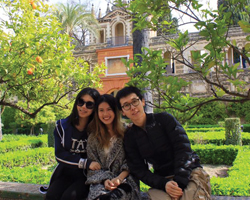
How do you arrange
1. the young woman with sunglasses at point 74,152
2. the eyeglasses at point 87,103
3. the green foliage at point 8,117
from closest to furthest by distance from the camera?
1. the young woman with sunglasses at point 74,152
2. the eyeglasses at point 87,103
3. the green foliage at point 8,117

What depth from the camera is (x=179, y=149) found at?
238 centimetres

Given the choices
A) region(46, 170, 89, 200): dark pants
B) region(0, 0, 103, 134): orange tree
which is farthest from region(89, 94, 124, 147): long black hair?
region(0, 0, 103, 134): orange tree

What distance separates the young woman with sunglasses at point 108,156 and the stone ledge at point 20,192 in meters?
0.91

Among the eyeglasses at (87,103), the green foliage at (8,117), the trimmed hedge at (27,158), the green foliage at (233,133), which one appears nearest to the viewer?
the eyeglasses at (87,103)

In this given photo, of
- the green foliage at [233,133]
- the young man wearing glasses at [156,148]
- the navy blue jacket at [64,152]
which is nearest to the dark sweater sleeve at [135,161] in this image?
the young man wearing glasses at [156,148]

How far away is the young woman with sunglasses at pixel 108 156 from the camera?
2.46 meters

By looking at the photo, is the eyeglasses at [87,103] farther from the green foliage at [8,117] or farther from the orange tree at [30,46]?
the green foliage at [8,117]

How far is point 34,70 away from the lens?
15.1ft

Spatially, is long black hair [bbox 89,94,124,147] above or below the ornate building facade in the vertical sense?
below

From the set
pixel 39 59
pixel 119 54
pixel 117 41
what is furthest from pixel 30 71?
pixel 117 41

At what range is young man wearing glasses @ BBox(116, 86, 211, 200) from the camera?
91.3 inches

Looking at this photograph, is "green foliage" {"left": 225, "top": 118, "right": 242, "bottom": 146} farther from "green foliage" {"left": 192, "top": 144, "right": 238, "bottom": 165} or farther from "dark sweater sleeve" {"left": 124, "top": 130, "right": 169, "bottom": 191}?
"dark sweater sleeve" {"left": 124, "top": 130, "right": 169, "bottom": 191}

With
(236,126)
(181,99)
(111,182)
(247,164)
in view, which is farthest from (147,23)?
(236,126)

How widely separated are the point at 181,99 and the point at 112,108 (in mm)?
781
